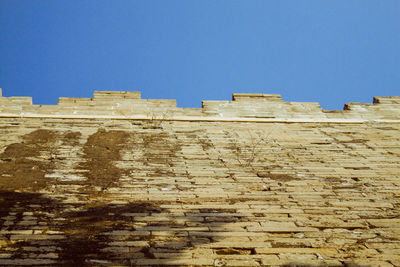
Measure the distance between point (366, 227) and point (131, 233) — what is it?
1844 millimetres

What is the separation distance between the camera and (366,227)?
8.71 feet

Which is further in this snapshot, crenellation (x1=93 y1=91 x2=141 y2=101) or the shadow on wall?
crenellation (x1=93 y1=91 x2=141 y2=101)

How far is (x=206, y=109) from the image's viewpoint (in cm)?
Answer: 539

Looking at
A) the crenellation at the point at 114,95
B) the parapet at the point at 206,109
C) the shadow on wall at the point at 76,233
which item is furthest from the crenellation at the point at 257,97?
the shadow on wall at the point at 76,233

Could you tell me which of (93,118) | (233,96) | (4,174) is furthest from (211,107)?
(4,174)

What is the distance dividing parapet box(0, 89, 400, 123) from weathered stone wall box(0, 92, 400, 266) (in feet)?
0.09

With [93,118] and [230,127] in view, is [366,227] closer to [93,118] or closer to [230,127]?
[230,127]

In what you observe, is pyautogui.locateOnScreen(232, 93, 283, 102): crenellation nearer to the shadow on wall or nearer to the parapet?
the parapet

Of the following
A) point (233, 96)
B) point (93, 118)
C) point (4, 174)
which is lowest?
point (4, 174)

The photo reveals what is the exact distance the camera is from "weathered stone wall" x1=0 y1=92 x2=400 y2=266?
2.28m

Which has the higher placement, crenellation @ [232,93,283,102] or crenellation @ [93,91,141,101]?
crenellation @ [93,91,141,101]

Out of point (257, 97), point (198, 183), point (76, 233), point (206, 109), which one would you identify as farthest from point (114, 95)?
point (76, 233)

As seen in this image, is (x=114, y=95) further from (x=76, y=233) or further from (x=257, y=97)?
(x=76, y=233)

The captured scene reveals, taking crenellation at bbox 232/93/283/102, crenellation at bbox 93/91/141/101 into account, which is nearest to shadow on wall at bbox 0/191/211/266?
crenellation at bbox 93/91/141/101
